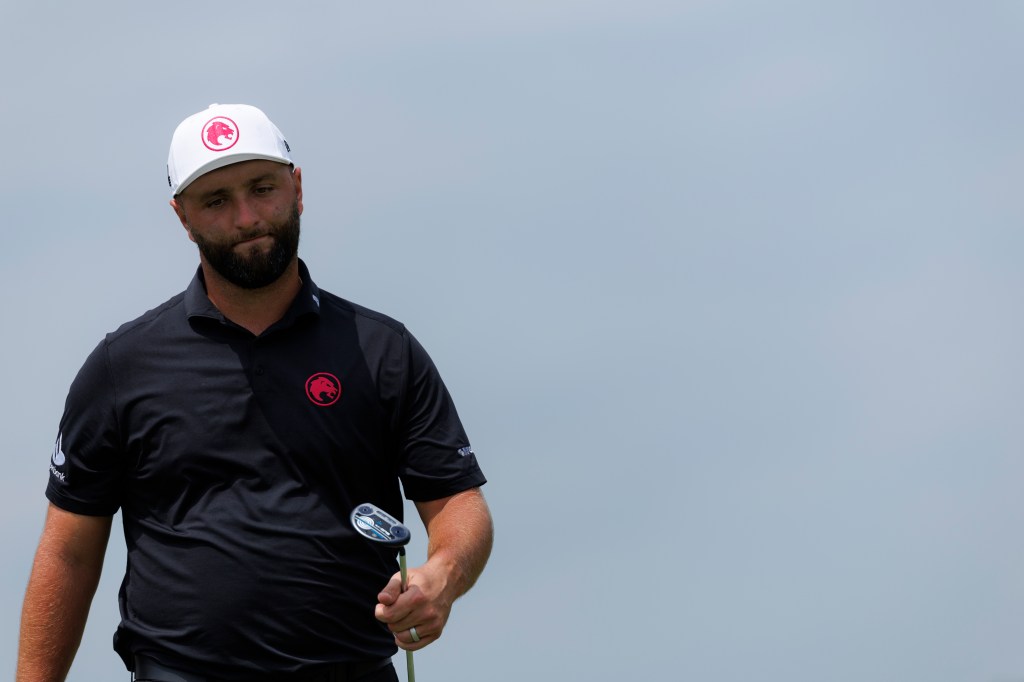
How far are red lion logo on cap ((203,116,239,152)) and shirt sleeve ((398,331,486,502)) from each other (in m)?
1.05

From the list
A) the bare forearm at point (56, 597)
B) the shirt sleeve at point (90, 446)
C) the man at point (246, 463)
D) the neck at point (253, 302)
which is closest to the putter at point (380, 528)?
the man at point (246, 463)

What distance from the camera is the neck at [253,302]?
7.25m

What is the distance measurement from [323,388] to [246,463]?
0.43 m

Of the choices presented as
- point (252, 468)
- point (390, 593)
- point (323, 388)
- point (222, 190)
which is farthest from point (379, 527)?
point (222, 190)

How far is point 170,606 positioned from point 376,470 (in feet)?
3.10

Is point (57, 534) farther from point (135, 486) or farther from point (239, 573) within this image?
point (239, 573)

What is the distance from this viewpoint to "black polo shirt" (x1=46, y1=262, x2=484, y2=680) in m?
6.89

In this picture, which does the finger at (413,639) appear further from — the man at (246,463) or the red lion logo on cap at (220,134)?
the red lion logo on cap at (220,134)

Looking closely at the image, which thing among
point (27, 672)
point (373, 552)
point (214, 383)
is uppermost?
point (214, 383)

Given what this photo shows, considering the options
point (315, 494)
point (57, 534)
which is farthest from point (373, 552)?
point (57, 534)

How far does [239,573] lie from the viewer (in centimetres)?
689

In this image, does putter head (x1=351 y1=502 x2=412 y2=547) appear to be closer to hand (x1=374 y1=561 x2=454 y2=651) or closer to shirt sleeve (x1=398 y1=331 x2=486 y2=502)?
hand (x1=374 y1=561 x2=454 y2=651)

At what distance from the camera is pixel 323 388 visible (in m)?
7.15

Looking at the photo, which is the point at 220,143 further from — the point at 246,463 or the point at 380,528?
the point at 380,528
